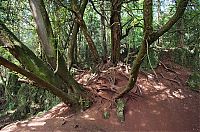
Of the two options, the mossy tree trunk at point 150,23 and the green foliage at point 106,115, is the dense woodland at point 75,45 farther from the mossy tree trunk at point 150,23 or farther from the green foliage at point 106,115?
the green foliage at point 106,115

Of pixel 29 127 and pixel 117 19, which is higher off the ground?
pixel 117 19

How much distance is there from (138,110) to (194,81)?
1757mm

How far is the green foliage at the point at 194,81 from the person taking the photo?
633 cm

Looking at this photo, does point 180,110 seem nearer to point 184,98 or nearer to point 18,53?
point 184,98

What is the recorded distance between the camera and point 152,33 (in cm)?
404

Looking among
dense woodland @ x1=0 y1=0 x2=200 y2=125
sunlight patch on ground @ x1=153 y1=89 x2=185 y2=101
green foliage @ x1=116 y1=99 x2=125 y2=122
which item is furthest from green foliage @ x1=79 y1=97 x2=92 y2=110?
sunlight patch on ground @ x1=153 y1=89 x2=185 y2=101

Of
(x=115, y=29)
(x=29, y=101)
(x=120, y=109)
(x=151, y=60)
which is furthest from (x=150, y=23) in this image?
(x=29, y=101)

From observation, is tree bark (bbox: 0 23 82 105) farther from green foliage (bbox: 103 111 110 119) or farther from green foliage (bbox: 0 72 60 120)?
green foliage (bbox: 0 72 60 120)

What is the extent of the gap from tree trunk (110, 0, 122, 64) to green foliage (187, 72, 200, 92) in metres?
1.80

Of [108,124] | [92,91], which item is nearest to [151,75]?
[92,91]

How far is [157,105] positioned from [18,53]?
9.35 ft

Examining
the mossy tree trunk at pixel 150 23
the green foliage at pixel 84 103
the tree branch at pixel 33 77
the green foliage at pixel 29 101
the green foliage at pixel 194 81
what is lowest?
the green foliage at pixel 29 101

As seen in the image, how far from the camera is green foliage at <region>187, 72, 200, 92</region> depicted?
6.33 metres

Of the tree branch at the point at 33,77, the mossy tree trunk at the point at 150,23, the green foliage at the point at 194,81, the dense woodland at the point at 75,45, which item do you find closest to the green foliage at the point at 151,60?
the dense woodland at the point at 75,45
